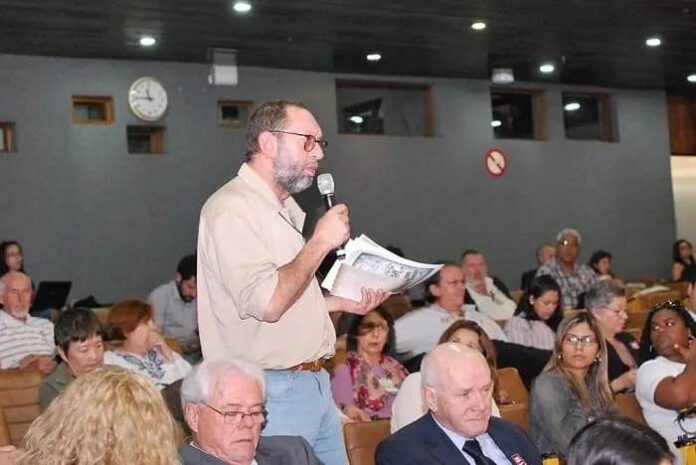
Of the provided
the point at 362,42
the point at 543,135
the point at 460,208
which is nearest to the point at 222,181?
the point at 362,42

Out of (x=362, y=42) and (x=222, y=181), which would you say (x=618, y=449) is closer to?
(x=362, y=42)

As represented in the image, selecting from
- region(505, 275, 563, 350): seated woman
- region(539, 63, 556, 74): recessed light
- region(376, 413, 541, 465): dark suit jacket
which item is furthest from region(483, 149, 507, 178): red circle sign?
region(376, 413, 541, 465): dark suit jacket

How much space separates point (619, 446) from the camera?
1.93 metres

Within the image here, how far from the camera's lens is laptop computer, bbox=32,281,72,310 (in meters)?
7.96

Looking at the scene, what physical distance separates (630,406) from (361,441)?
156 centimetres

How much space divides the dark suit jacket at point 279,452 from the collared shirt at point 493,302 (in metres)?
5.07

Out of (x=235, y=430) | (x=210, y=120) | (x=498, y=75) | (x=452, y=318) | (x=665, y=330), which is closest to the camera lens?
(x=235, y=430)

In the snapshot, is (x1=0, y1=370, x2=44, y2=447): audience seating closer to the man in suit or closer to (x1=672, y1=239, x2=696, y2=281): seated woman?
the man in suit

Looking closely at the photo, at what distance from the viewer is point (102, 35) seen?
8.60m

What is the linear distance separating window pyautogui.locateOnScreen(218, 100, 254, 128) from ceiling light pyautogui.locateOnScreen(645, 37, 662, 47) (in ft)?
12.3

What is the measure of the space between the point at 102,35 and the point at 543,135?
5.53 meters

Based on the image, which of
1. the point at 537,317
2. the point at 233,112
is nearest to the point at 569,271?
the point at 537,317

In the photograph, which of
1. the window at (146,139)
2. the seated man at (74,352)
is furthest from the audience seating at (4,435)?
the window at (146,139)

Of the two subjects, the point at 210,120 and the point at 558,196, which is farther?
the point at 558,196
